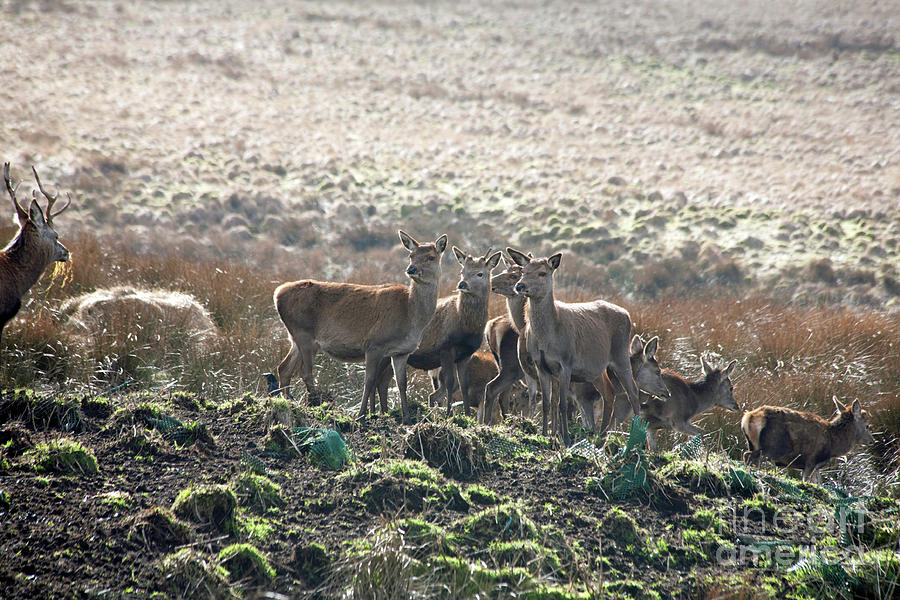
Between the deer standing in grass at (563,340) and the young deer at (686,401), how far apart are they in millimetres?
515

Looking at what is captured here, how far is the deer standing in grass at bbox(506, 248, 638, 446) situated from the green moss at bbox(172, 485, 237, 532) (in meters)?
4.17

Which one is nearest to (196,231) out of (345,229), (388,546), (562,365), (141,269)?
(345,229)

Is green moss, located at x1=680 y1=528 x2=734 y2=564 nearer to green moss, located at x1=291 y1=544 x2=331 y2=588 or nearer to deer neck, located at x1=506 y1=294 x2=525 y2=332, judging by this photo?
green moss, located at x1=291 y1=544 x2=331 y2=588

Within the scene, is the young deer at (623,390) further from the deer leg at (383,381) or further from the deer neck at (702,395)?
the deer leg at (383,381)

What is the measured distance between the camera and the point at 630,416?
34.7 feet

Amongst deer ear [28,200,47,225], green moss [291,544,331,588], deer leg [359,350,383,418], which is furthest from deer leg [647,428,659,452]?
deer ear [28,200,47,225]

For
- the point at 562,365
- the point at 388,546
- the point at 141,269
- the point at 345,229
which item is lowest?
the point at 345,229

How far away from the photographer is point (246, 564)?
4.92 metres

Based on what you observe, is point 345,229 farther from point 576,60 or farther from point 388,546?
point 576,60

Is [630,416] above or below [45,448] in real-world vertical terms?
below

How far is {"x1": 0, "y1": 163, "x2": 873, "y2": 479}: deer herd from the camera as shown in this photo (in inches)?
364

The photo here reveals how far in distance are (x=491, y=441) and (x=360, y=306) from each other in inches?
112

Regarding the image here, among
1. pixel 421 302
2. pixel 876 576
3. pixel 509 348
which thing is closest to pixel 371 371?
pixel 421 302

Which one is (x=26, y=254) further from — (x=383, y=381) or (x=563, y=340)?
(x=563, y=340)
